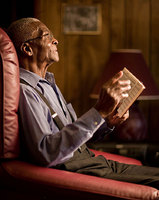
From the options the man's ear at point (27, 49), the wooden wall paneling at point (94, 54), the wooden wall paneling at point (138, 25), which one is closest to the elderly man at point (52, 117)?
the man's ear at point (27, 49)

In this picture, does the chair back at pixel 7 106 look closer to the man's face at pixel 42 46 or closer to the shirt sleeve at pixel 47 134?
the shirt sleeve at pixel 47 134

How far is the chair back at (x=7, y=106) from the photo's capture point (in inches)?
51.6

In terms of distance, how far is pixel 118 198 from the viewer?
4.05 ft

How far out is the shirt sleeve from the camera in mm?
1288

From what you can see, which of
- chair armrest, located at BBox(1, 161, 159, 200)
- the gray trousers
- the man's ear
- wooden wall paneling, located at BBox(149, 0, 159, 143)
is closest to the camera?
chair armrest, located at BBox(1, 161, 159, 200)

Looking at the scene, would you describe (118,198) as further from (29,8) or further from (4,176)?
(29,8)

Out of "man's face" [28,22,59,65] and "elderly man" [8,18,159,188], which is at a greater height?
"man's face" [28,22,59,65]

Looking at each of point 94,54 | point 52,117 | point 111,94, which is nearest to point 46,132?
point 52,117

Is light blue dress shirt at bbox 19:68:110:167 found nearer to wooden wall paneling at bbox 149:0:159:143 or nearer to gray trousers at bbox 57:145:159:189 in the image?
gray trousers at bbox 57:145:159:189

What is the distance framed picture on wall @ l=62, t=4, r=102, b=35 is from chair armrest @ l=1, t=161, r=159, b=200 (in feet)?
6.30

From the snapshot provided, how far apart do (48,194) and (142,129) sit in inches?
57.0

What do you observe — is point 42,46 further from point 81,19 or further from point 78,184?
point 81,19

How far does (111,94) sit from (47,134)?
11.0 inches

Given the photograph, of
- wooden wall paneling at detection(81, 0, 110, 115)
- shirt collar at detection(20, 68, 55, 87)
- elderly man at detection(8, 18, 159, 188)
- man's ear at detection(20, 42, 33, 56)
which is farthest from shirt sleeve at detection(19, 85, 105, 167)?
wooden wall paneling at detection(81, 0, 110, 115)
